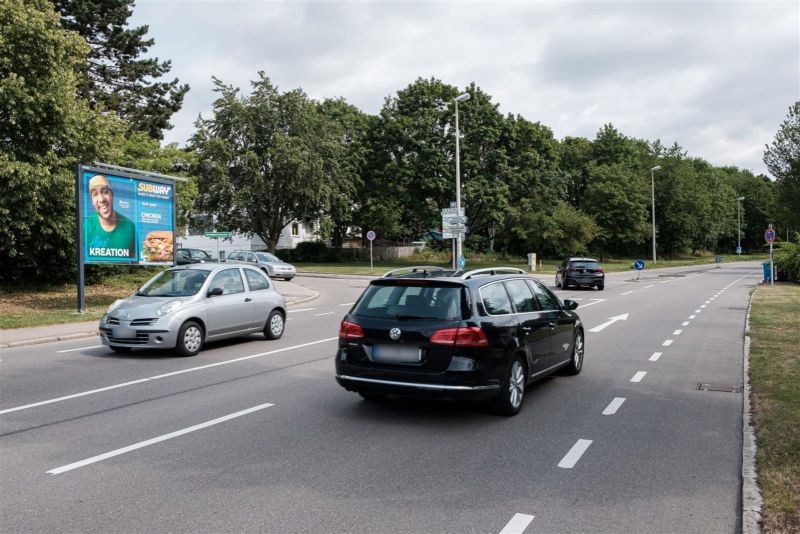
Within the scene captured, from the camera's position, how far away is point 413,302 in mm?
6734

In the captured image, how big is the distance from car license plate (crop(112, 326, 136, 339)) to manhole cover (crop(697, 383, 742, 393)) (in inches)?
335

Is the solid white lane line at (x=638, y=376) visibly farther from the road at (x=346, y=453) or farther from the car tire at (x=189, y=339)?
the car tire at (x=189, y=339)

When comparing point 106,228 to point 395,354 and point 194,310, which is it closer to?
point 194,310

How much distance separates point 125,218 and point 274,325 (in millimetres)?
7530

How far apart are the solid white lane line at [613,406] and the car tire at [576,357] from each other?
4.28ft

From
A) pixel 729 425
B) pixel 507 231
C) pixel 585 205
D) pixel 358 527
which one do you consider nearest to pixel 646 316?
pixel 729 425

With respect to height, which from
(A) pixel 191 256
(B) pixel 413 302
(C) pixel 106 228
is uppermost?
(C) pixel 106 228

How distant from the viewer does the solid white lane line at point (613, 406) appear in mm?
7055

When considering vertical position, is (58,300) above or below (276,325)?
above

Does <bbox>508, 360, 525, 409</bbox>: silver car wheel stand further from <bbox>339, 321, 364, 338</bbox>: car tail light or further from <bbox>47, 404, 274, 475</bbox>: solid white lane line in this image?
<bbox>47, 404, 274, 475</bbox>: solid white lane line

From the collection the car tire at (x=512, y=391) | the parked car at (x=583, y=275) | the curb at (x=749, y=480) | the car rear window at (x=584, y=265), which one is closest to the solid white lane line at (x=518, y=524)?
the curb at (x=749, y=480)

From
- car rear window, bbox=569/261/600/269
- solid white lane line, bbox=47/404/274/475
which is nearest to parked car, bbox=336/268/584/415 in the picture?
solid white lane line, bbox=47/404/274/475

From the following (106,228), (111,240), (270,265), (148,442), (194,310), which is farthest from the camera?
(270,265)

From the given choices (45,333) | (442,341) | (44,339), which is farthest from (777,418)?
(45,333)
